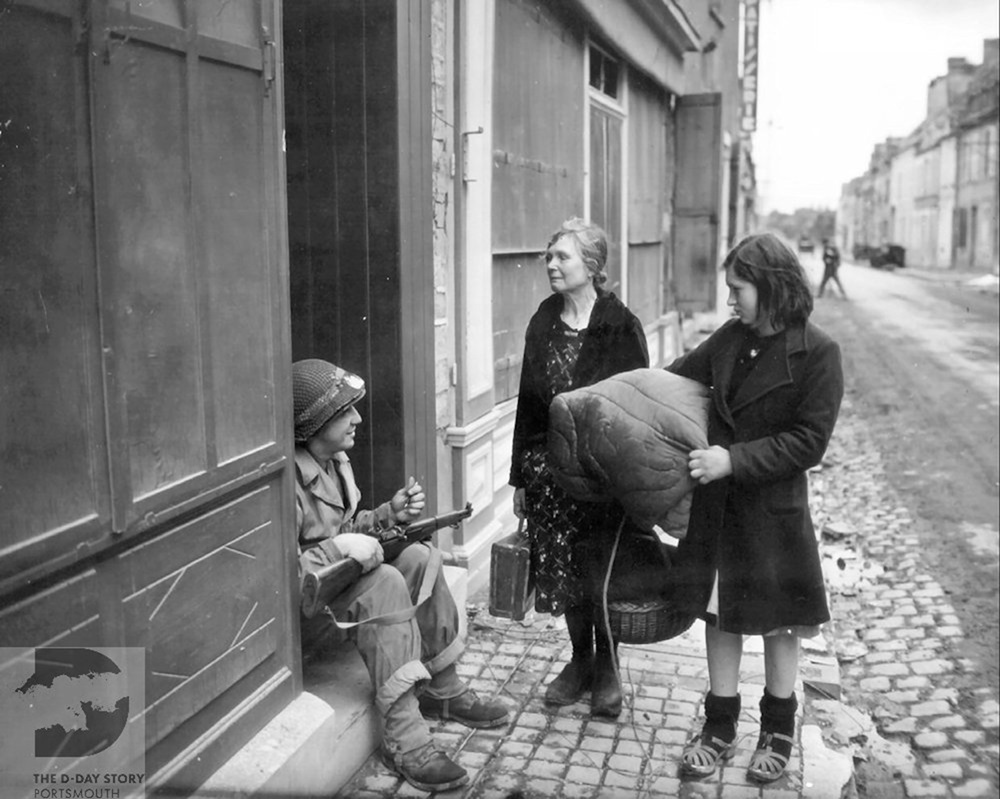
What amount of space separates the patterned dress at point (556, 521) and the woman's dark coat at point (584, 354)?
0.03 m

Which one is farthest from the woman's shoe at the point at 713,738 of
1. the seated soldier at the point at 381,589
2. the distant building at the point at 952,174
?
the distant building at the point at 952,174

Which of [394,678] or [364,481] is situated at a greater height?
[364,481]

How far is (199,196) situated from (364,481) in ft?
6.44

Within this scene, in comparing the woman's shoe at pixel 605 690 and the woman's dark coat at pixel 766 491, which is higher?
the woman's dark coat at pixel 766 491

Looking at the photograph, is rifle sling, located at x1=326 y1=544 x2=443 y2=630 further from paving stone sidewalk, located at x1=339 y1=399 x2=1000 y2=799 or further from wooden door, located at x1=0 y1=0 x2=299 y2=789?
paving stone sidewalk, located at x1=339 y1=399 x2=1000 y2=799

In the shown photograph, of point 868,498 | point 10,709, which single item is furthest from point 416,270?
point 868,498

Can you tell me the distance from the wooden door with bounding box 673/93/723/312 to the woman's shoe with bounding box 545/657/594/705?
8.40 metres

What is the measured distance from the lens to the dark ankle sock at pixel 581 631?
4.04 meters

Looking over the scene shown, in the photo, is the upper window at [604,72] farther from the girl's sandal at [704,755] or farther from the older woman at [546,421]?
Result: the girl's sandal at [704,755]

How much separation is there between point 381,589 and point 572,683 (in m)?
1.04

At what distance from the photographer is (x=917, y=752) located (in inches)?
166

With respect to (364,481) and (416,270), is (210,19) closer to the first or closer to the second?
(416,270)

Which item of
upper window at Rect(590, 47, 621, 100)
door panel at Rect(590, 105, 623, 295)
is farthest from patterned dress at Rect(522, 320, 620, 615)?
upper window at Rect(590, 47, 621, 100)

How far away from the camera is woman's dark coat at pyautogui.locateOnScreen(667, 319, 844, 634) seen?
3.19 metres
